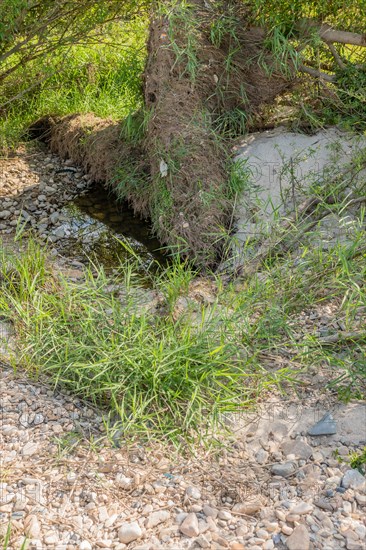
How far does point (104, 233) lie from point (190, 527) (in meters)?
3.26

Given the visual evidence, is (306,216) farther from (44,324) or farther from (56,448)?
(56,448)

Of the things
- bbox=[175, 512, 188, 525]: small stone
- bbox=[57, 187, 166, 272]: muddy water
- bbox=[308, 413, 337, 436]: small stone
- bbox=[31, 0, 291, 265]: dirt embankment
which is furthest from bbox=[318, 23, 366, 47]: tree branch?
bbox=[175, 512, 188, 525]: small stone

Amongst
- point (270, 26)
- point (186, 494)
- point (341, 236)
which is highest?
point (270, 26)

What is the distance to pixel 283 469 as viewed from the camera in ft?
9.98

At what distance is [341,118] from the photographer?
557 centimetres

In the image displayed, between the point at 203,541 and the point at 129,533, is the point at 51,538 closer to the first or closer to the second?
the point at 129,533

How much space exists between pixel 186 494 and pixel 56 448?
0.64m

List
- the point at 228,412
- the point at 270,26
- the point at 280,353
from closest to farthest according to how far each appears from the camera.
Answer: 1. the point at 228,412
2. the point at 280,353
3. the point at 270,26

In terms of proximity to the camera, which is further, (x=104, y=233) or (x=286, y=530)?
(x=104, y=233)

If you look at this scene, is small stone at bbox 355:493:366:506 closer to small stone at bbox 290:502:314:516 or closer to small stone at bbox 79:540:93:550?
small stone at bbox 290:502:314:516

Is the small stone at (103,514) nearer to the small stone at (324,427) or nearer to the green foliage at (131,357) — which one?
the green foliage at (131,357)

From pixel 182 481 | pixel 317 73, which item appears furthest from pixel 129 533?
pixel 317 73

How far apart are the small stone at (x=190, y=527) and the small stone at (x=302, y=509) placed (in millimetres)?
387

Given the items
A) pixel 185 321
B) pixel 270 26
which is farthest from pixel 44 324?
pixel 270 26
